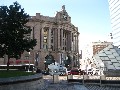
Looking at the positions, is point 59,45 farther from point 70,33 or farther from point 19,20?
point 19,20

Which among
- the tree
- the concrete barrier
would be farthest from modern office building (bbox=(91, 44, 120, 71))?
the concrete barrier

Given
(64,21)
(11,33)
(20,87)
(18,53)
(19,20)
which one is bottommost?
(20,87)

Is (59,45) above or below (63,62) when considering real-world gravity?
above

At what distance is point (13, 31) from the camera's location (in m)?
27.2

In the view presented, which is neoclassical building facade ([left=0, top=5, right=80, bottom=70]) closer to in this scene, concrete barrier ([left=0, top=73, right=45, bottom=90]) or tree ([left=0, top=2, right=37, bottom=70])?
tree ([left=0, top=2, right=37, bottom=70])

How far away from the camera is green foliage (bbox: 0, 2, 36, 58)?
26.6m

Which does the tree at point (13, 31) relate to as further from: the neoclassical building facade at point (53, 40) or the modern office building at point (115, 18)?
the neoclassical building facade at point (53, 40)

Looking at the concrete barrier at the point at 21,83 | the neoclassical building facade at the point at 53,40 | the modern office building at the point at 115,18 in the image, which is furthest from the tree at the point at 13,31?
the neoclassical building facade at the point at 53,40

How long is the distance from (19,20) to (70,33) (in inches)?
2581

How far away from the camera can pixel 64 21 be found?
8900 centimetres

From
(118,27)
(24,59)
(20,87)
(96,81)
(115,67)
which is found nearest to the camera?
(20,87)

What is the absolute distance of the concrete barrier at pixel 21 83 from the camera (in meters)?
19.2

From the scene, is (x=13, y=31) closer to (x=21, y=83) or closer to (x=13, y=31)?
(x=13, y=31)

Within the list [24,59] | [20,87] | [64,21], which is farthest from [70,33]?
[20,87]
